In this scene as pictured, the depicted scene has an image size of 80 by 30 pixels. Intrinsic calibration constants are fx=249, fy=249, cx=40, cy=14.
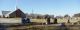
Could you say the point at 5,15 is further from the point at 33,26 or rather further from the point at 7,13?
the point at 33,26

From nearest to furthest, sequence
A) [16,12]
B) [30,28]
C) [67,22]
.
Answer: [30,28], [16,12], [67,22]

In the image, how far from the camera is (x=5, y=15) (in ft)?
21.1

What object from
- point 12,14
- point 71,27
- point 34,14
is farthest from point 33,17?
point 71,27

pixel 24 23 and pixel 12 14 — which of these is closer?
pixel 12 14

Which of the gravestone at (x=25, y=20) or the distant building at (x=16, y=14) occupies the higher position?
the distant building at (x=16, y=14)

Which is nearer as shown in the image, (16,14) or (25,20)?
(16,14)

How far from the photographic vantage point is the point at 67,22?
23.1 ft

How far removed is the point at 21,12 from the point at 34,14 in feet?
1.13

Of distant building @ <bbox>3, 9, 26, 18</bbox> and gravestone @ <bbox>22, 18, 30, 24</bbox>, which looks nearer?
distant building @ <bbox>3, 9, 26, 18</bbox>

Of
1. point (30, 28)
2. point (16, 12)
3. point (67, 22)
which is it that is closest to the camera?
point (30, 28)

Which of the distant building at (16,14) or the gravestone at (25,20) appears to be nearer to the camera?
the distant building at (16,14)

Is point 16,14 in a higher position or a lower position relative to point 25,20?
higher

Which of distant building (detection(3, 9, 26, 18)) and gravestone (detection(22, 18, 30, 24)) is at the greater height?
distant building (detection(3, 9, 26, 18))

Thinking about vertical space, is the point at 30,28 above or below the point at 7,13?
below
